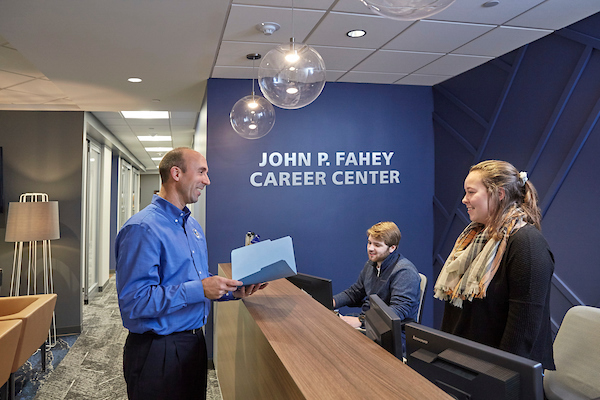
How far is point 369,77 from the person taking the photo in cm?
449

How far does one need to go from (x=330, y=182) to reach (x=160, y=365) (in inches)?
121

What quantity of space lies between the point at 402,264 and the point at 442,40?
6.01 feet

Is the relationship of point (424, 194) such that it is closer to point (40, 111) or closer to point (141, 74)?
point (141, 74)

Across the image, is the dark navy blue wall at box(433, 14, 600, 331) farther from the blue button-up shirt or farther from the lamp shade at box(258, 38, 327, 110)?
the blue button-up shirt

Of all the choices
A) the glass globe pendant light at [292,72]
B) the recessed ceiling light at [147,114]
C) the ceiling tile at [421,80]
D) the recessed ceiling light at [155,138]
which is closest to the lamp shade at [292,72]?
the glass globe pendant light at [292,72]

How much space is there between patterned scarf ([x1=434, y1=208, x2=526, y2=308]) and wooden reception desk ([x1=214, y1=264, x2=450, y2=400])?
1.90 ft

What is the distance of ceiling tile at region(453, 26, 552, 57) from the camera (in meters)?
3.29

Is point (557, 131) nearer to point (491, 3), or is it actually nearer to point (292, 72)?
point (491, 3)

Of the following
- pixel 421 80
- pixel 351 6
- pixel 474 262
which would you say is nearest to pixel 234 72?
pixel 351 6

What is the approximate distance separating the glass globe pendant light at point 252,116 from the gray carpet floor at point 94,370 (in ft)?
7.47

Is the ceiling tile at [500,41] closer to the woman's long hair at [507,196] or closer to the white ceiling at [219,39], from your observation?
the white ceiling at [219,39]

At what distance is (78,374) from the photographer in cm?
426

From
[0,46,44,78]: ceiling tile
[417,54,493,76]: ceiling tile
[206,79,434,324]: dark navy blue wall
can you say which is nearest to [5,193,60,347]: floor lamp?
[0,46,44,78]: ceiling tile

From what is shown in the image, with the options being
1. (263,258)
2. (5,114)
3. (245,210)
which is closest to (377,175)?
(245,210)
